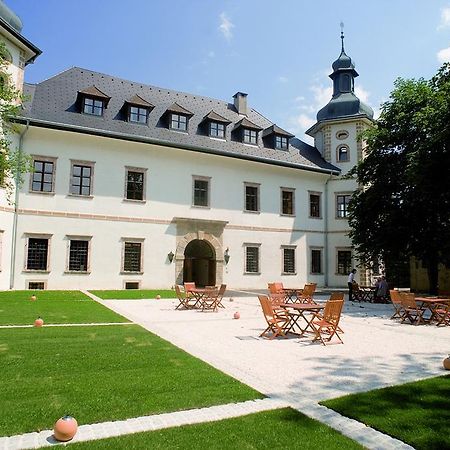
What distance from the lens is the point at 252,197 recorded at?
26797 millimetres

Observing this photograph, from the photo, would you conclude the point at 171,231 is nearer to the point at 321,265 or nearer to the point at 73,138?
the point at 73,138

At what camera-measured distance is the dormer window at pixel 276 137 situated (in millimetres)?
28828

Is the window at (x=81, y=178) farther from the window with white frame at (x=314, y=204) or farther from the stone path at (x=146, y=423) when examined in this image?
the stone path at (x=146, y=423)

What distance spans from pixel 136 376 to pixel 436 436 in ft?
12.3

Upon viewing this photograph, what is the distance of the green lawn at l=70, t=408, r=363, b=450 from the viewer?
12.1 feet

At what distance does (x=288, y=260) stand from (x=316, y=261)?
2376mm

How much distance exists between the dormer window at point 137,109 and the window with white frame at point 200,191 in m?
4.58

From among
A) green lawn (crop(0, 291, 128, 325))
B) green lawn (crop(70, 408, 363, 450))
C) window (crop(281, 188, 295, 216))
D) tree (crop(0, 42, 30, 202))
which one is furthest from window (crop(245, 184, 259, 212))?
green lawn (crop(70, 408, 363, 450))

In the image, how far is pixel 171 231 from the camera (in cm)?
2381

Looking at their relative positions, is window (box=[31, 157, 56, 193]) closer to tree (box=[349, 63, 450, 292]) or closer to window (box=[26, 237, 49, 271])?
window (box=[26, 237, 49, 271])

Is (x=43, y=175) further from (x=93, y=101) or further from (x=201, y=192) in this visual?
(x=201, y=192)

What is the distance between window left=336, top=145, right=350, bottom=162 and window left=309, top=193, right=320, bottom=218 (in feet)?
11.4

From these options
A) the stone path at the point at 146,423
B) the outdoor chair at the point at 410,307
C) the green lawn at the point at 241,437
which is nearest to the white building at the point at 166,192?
the outdoor chair at the point at 410,307

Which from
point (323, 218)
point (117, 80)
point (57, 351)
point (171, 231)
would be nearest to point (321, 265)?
point (323, 218)
